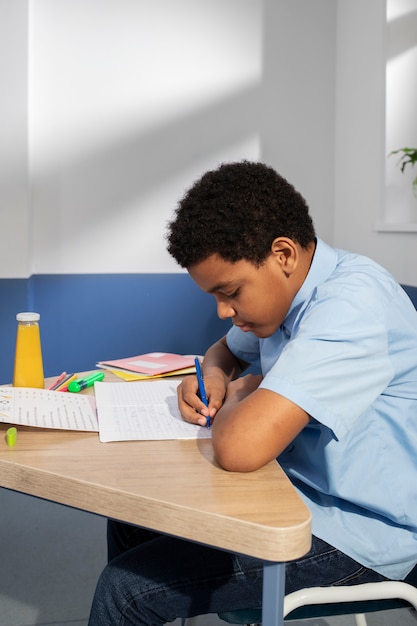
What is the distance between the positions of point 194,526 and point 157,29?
2572mm

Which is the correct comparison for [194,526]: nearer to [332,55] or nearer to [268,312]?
[268,312]

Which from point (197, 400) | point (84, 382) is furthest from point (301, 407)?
point (84, 382)

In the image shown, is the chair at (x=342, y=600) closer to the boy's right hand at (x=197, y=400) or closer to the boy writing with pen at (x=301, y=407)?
the boy writing with pen at (x=301, y=407)

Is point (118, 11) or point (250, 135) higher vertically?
point (118, 11)

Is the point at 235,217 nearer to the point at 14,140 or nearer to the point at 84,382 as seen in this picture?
the point at 84,382

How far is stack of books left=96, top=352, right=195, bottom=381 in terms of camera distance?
1.42 metres

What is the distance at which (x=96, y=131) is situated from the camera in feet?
9.43

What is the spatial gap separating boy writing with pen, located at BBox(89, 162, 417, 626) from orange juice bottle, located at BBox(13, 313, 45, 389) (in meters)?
0.37

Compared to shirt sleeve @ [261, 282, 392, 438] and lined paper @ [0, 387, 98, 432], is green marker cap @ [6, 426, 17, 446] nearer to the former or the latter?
lined paper @ [0, 387, 98, 432]

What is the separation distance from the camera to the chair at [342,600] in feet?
3.05

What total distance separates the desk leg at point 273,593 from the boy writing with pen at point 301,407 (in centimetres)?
15

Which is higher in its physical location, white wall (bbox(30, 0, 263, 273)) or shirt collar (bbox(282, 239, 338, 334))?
white wall (bbox(30, 0, 263, 273))

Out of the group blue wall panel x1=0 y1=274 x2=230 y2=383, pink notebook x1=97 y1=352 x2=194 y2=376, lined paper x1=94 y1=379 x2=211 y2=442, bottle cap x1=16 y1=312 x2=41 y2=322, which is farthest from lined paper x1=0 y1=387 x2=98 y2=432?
blue wall panel x1=0 y1=274 x2=230 y2=383

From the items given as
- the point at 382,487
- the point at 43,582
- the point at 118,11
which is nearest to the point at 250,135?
the point at 118,11
